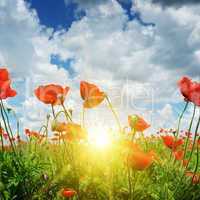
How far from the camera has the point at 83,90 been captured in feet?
10.3

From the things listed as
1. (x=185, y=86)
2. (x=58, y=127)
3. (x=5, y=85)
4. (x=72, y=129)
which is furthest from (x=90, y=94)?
(x=185, y=86)

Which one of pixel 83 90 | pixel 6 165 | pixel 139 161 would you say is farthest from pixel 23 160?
pixel 139 161

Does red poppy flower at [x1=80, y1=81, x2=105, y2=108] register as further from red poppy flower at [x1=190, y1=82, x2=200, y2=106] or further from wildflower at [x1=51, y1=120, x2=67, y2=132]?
red poppy flower at [x1=190, y1=82, x2=200, y2=106]

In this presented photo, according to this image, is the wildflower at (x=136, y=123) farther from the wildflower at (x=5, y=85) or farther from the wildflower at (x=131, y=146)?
the wildflower at (x=5, y=85)

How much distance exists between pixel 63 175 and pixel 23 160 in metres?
0.49

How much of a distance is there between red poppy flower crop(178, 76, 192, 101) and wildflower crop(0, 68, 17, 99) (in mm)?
1278

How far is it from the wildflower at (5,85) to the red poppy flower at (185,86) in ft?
4.19

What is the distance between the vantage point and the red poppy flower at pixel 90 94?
3.09m

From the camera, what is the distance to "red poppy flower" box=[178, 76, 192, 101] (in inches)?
131

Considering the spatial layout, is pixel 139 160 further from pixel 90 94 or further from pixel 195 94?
pixel 195 94

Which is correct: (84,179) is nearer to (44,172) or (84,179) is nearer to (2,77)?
(44,172)

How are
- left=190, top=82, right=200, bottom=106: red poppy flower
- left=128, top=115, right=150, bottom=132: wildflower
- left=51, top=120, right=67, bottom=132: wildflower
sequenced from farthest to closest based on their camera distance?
left=51, top=120, right=67, bottom=132: wildflower < left=190, top=82, right=200, bottom=106: red poppy flower < left=128, top=115, right=150, bottom=132: wildflower

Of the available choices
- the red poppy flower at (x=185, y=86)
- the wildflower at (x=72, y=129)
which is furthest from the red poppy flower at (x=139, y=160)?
the red poppy flower at (x=185, y=86)

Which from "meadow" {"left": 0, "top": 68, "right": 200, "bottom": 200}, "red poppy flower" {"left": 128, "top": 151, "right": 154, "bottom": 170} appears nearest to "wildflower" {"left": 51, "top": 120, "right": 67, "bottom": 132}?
"meadow" {"left": 0, "top": 68, "right": 200, "bottom": 200}
